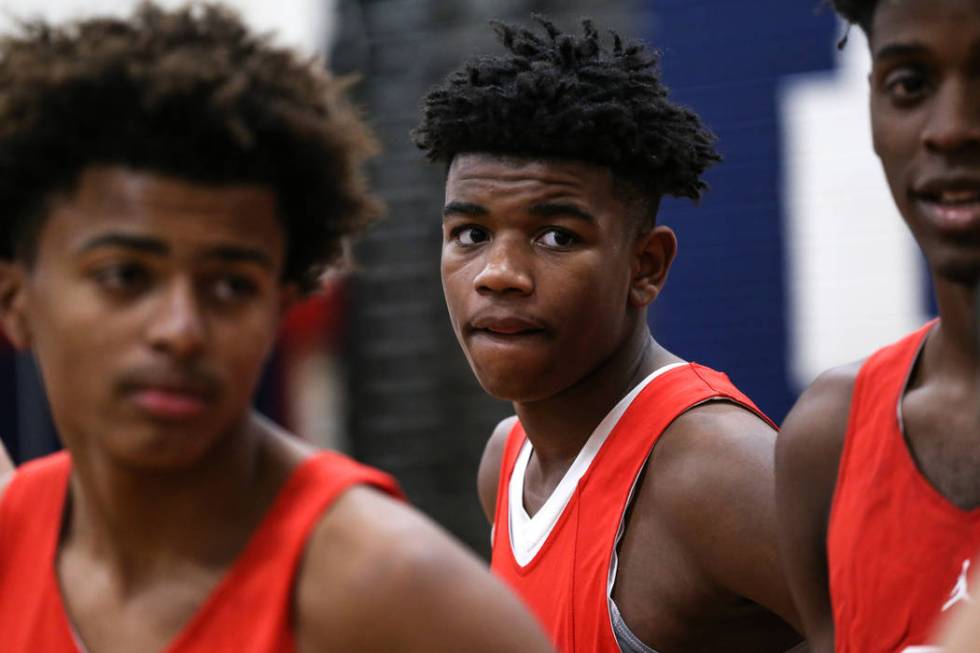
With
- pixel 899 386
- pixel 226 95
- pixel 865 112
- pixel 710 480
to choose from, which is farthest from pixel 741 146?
pixel 226 95

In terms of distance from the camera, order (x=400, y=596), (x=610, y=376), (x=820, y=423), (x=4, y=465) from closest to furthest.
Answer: (x=400, y=596) → (x=820, y=423) → (x=4, y=465) → (x=610, y=376)

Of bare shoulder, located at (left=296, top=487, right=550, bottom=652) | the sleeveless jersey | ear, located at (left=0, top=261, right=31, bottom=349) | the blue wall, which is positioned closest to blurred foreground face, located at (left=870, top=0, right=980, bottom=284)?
the sleeveless jersey

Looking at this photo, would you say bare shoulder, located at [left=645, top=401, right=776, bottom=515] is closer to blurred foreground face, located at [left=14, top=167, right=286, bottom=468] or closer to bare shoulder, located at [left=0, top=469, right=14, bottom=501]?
blurred foreground face, located at [left=14, top=167, right=286, bottom=468]

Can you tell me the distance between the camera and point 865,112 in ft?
20.6

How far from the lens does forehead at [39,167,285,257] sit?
2250 millimetres

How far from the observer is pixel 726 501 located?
9.90 ft

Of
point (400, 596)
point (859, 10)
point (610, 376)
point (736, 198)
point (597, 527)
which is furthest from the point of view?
point (736, 198)

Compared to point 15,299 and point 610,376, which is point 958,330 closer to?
point 610,376

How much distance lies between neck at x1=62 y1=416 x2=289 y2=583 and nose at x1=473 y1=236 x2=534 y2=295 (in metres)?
0.97

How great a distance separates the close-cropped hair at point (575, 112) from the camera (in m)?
3.41

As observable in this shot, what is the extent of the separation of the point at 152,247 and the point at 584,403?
143 cm

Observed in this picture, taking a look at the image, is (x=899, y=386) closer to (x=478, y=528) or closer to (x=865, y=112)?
(x=865, y=112)

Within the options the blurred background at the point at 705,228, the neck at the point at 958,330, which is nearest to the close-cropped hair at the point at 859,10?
the neck at the point at 958,330

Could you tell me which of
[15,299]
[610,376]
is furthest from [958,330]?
[15,299]
